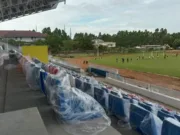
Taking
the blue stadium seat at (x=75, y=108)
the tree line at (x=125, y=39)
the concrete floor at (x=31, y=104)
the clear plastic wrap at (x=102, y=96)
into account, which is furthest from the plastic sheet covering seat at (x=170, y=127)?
the tree line at (x=125, y=39)

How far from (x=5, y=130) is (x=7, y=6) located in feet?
70.7

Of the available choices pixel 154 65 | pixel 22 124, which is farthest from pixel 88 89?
pixel 154 65

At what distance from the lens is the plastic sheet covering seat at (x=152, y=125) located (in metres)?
4.07

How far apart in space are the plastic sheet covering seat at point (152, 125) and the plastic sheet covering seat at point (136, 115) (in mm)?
164

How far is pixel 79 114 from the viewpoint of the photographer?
4.50 metres

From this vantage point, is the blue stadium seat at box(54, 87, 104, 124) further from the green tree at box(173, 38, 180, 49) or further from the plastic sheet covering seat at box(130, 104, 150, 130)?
the green tree at box(173, 38, 180, 49)

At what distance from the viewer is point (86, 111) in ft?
14.8

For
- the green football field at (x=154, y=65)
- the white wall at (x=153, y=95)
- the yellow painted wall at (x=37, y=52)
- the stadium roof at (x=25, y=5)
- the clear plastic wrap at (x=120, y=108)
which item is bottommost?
the green football field at (x=154, y=65)

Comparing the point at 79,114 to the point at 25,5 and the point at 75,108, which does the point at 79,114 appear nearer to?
the point at 75,108

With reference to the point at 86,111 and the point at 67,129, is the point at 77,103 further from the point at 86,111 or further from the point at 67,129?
the point at 67,129

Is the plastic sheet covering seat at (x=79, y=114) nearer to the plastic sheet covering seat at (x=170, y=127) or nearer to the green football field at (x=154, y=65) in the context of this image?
the plastic sheet covering seat at (x=170, y=127)

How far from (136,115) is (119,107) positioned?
2.22 feet

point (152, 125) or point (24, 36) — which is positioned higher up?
point (24, 36)

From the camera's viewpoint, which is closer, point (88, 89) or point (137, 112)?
point (137, 112)
